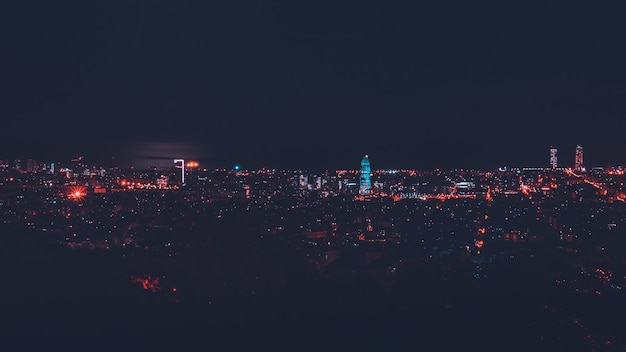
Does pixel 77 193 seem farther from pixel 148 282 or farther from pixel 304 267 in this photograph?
pixel 304 267

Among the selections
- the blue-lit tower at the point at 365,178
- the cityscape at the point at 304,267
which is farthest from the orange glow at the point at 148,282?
the blue-lit tower at the point at 365,178

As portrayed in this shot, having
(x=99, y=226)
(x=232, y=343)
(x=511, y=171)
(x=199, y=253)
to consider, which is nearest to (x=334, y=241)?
(x=199, y=253)

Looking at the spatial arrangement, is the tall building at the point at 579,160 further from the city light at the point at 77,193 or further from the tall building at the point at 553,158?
the city light at the point at 77,193

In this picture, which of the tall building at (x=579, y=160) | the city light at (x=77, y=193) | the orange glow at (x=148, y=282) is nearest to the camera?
the orange glow at (x=148, y=282)

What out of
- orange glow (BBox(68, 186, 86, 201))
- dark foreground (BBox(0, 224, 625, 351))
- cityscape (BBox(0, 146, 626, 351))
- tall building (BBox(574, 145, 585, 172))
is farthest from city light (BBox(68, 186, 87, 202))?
tall building (BBox(574, 145, 585, 172))

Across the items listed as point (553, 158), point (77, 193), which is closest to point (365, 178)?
point (553, 158)
